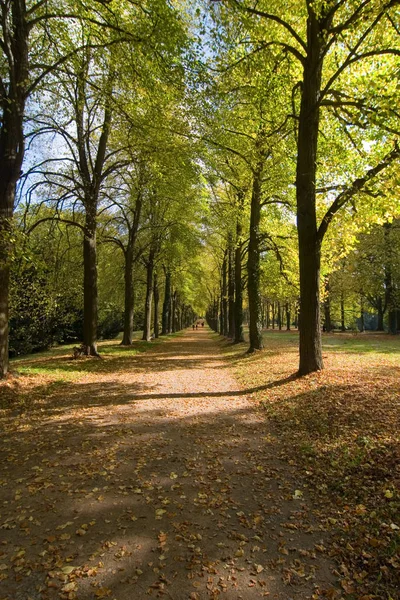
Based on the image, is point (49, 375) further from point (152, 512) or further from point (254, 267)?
point (254, 267)

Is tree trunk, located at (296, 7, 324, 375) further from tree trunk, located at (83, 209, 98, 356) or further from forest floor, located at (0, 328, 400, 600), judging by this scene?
tree trunk, located at (83, 209, 98, 356)

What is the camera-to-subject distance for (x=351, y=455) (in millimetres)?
4969

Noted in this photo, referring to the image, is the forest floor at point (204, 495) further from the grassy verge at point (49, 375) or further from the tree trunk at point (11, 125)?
the tree trunk at point (11, 125)

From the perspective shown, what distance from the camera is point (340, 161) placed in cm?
1112

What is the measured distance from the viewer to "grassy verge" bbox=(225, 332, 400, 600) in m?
3.15

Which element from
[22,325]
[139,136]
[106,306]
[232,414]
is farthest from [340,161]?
[106,306]

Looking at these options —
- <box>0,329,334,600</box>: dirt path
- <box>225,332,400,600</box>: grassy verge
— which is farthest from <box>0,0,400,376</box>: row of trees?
<box>0,329,334,600</box>: dirt path

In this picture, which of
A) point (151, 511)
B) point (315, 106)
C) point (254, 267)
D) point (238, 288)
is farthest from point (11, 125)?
point (238, 288)

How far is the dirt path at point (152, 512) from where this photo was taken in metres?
2.96

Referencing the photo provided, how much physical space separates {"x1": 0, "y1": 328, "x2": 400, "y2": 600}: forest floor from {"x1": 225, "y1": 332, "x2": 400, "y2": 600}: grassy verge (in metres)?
0.02

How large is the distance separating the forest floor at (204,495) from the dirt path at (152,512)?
2 centimetres

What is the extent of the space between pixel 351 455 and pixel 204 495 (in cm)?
209

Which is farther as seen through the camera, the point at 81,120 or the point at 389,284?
the point at 389,284

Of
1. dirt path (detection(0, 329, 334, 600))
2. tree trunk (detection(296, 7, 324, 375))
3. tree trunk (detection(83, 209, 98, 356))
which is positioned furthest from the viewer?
tree trunk (detection(83, 209, 98, 356))
